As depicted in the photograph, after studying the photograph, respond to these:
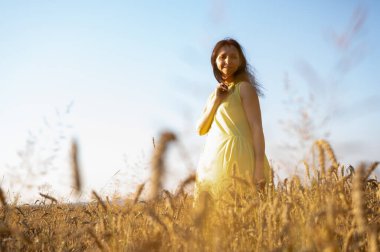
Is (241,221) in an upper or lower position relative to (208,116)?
lower

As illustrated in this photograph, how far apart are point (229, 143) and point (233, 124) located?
7.3 inches

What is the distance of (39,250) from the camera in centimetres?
246

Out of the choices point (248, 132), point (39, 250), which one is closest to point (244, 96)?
point (248, 132)

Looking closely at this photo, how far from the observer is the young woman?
328 centimetres

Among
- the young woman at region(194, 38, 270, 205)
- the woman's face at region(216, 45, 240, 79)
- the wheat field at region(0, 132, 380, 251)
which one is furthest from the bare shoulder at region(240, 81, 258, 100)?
the wheat field at region(0, 132, 380, 251)

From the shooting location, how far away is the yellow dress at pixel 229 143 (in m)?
3.28

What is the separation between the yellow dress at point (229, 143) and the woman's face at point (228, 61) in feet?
Result: 0.49

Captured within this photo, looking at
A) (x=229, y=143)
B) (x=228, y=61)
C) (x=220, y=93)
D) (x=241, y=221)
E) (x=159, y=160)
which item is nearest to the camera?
(x=159, y=160)

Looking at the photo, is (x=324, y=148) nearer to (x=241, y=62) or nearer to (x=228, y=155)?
(x=228, y=155)

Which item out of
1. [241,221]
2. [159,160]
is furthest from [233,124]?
[159,160]

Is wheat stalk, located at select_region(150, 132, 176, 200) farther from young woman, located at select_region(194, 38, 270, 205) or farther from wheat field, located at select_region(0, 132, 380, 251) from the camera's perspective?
young woman, located at select_region(194, 38, 270, 205)

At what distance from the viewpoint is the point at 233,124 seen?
3.46 meters

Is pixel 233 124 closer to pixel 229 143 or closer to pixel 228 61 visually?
pixel 229 143

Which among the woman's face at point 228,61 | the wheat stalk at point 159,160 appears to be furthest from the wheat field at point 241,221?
the woman's face at point 228,61
